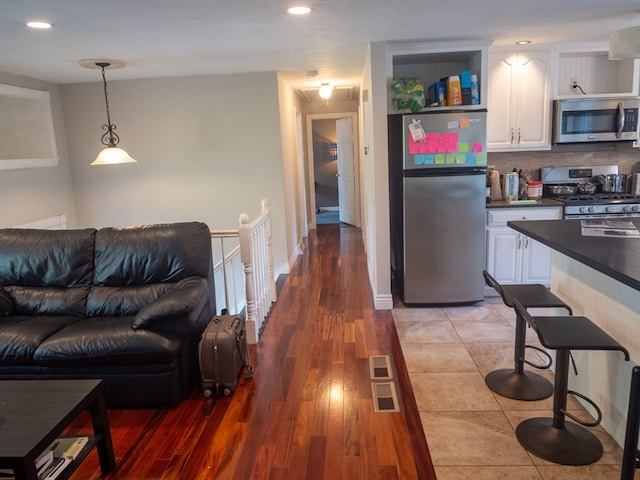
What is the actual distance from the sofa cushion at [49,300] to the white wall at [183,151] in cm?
245

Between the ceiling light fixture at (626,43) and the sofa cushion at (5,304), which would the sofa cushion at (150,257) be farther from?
the ceiling light fixture at (626,43)

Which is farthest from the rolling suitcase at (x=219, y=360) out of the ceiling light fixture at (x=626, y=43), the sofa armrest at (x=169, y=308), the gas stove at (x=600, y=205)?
the gas stove at (x=600, y=205)

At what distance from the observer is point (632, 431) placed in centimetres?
163

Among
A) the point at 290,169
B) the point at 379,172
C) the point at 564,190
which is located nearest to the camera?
the point at 379,172

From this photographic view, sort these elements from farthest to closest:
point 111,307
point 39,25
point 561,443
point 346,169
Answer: point 346,169, point 111,307, point 39,25, point 561,443

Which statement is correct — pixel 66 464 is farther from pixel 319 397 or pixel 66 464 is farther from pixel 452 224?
pixel 452 224

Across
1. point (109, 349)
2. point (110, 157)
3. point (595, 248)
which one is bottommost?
point (109, 349)

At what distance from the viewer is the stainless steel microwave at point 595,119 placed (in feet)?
14.4

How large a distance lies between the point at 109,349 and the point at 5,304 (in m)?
1.06

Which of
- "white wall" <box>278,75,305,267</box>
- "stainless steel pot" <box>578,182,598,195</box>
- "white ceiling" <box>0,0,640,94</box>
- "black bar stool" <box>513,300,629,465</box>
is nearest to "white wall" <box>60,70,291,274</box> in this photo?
"white wall" <box>278,75,305,267</box>

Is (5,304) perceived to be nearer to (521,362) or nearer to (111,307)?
(111,307)

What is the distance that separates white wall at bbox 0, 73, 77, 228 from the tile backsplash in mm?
4828

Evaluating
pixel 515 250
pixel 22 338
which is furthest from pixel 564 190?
pixel 22 338

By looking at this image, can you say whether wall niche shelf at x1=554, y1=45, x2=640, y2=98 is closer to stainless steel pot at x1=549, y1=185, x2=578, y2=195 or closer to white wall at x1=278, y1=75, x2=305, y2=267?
stainless steel pot at x1=549, y1=185, x2=578, y2=195
